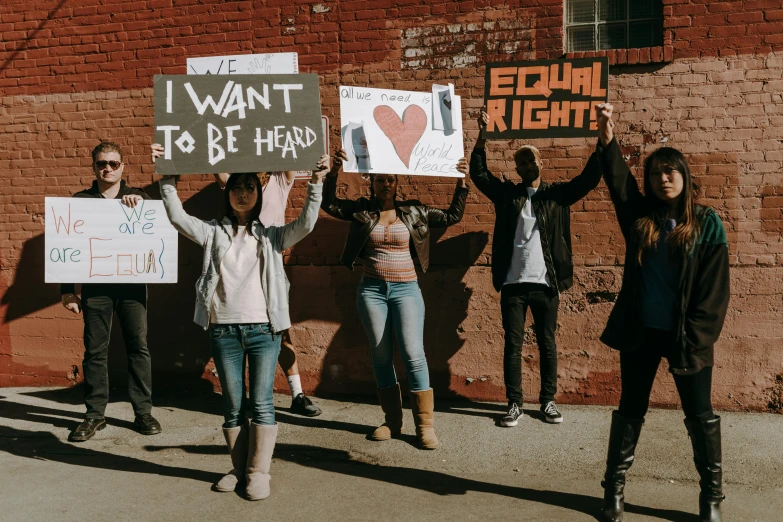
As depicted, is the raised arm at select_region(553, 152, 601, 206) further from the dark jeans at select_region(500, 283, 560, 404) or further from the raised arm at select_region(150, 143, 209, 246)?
the raised arm at select_region(150, 143, 209, 246)

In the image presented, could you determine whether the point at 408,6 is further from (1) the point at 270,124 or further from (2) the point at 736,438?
(2) the point at 736,438

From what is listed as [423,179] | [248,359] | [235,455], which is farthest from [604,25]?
[235,455]

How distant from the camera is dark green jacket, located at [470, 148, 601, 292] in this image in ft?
17.7

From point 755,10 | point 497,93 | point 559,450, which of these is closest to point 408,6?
point 497,93

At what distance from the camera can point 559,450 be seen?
16.2 ft

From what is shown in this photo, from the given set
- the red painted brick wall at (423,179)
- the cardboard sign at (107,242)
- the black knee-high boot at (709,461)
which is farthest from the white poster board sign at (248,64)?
the black knee-high boot at (709,461)

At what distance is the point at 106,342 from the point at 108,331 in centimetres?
8

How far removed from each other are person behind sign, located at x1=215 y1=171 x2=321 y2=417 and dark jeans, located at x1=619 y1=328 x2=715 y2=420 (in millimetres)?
2795

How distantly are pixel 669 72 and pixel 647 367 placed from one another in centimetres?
298

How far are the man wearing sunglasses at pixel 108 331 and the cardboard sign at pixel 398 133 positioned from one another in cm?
174

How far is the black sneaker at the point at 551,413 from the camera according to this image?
548cm

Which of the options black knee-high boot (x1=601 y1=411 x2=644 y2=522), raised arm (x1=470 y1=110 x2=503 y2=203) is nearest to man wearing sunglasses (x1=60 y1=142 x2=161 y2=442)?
raised arm (x1=470 y1=110 x2=503 y2=203)

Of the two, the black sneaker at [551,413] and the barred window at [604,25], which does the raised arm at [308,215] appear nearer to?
the black sneaker at [551,413]

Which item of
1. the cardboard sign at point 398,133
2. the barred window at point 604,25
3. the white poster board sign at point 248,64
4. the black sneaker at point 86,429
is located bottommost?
the black sneaker at point 86,429
